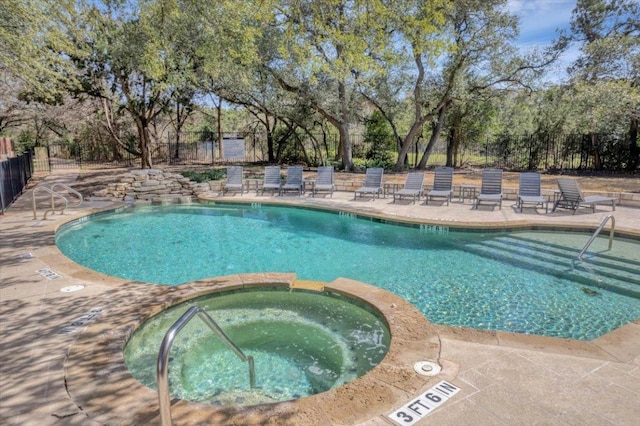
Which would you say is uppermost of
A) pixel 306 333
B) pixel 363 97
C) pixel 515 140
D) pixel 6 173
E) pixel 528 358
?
pixel 363 97

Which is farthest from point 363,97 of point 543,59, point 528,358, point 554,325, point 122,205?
point 528,358

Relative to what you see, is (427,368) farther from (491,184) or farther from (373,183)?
(373,183)

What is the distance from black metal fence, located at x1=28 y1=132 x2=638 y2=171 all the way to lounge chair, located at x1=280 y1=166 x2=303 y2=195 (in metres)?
6.38

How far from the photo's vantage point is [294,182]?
508 inches

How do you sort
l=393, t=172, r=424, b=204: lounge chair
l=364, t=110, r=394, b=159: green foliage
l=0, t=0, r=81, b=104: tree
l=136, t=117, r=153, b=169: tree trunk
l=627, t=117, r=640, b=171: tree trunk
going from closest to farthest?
l=0, t=0, r=81, b=104: tree < l=393, t=172, r=424, b=204: lounge chair < l=627, t=117, r=640, b=171: tree trunk < l=136, t=117, r=153, b=169: tree trunk < l=364, t=110, r=394, b=159: green foliage

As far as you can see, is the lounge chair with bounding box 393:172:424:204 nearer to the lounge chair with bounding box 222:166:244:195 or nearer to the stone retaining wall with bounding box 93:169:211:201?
the lounge chair with bounding box 222:166:244:195

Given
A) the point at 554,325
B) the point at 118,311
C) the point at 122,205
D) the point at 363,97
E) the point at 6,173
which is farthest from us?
the point at 363,97

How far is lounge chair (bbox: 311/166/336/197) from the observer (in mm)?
12270

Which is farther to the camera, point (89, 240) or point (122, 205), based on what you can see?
point (122, 205)

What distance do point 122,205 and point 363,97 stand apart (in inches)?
418

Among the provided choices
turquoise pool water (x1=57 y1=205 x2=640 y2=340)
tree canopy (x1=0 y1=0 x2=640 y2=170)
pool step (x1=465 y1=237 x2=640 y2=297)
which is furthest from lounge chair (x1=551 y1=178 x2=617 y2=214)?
tree canopy (x1=0 y1=0 x2=640 y2=170)

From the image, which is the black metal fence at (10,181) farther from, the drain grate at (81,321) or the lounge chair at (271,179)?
the drain grate at (81,321)

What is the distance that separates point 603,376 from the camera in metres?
3.04

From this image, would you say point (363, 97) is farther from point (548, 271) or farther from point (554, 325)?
point (554, 325)
